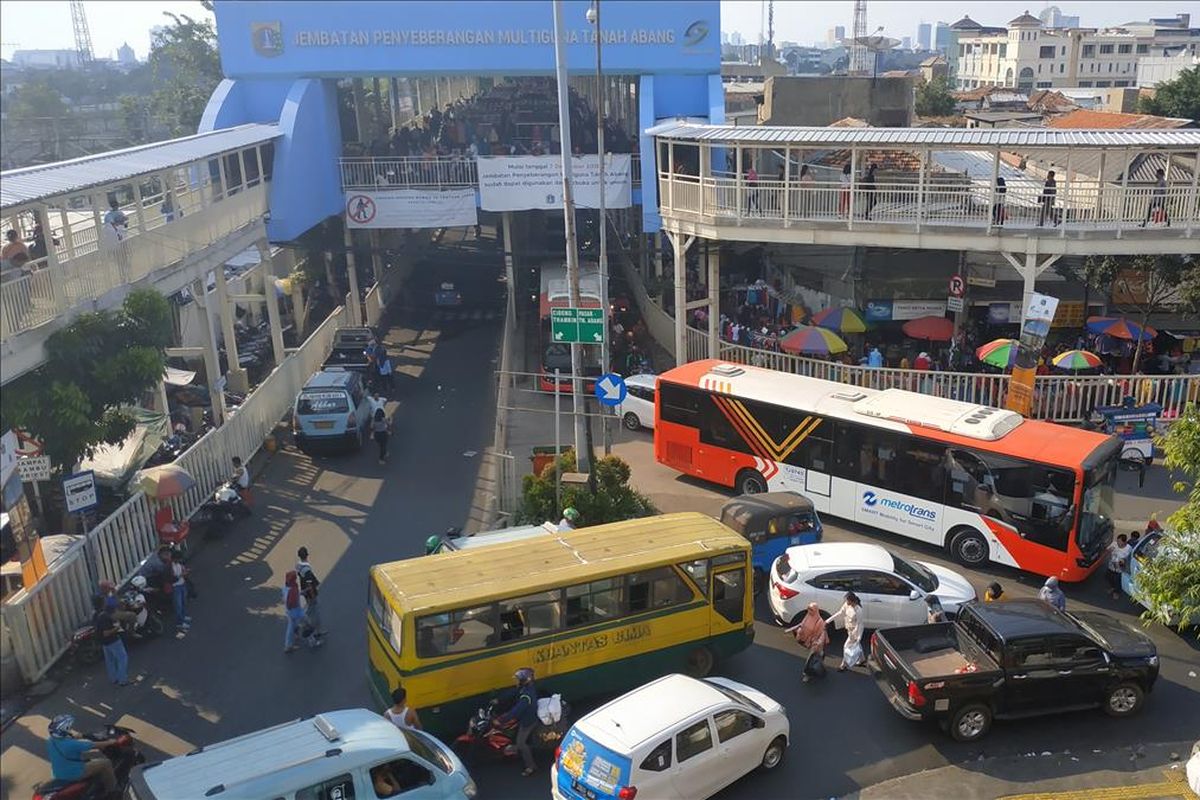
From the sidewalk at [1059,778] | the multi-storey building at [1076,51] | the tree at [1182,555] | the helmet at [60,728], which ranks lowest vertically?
the sidewalk at [1059,778]

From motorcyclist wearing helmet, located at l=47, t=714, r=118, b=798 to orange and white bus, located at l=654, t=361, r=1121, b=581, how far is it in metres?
11.8

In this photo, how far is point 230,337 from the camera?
23.5m

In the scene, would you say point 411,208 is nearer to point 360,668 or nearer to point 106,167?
point 106,167

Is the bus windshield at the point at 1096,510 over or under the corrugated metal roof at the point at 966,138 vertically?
under

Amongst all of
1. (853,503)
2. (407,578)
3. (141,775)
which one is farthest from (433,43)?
(141,775)

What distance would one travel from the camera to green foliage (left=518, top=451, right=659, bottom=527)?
1552 centimetres

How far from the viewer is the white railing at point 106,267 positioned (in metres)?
12.9

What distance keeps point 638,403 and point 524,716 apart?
12.6m

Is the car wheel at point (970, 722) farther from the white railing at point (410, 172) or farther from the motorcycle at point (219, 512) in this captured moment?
the white railing at point (410, 172)

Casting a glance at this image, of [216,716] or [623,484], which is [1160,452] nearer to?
[623,484]

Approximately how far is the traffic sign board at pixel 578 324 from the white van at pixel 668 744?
597 centimetres

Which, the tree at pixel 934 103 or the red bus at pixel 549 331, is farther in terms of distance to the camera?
the tree at pixel 934 103

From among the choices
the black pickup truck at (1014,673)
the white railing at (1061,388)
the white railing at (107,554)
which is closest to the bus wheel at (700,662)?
the black pickup truck at (1014,673)

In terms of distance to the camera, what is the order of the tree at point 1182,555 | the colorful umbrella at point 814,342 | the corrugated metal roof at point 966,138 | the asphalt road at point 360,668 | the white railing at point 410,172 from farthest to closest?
the white railing at point 410,172, the colorful umbrella at point 814,342, the corrugated metal roof at point 966,138, the asphalt road at point 360,668, the tree at point 1182,555
